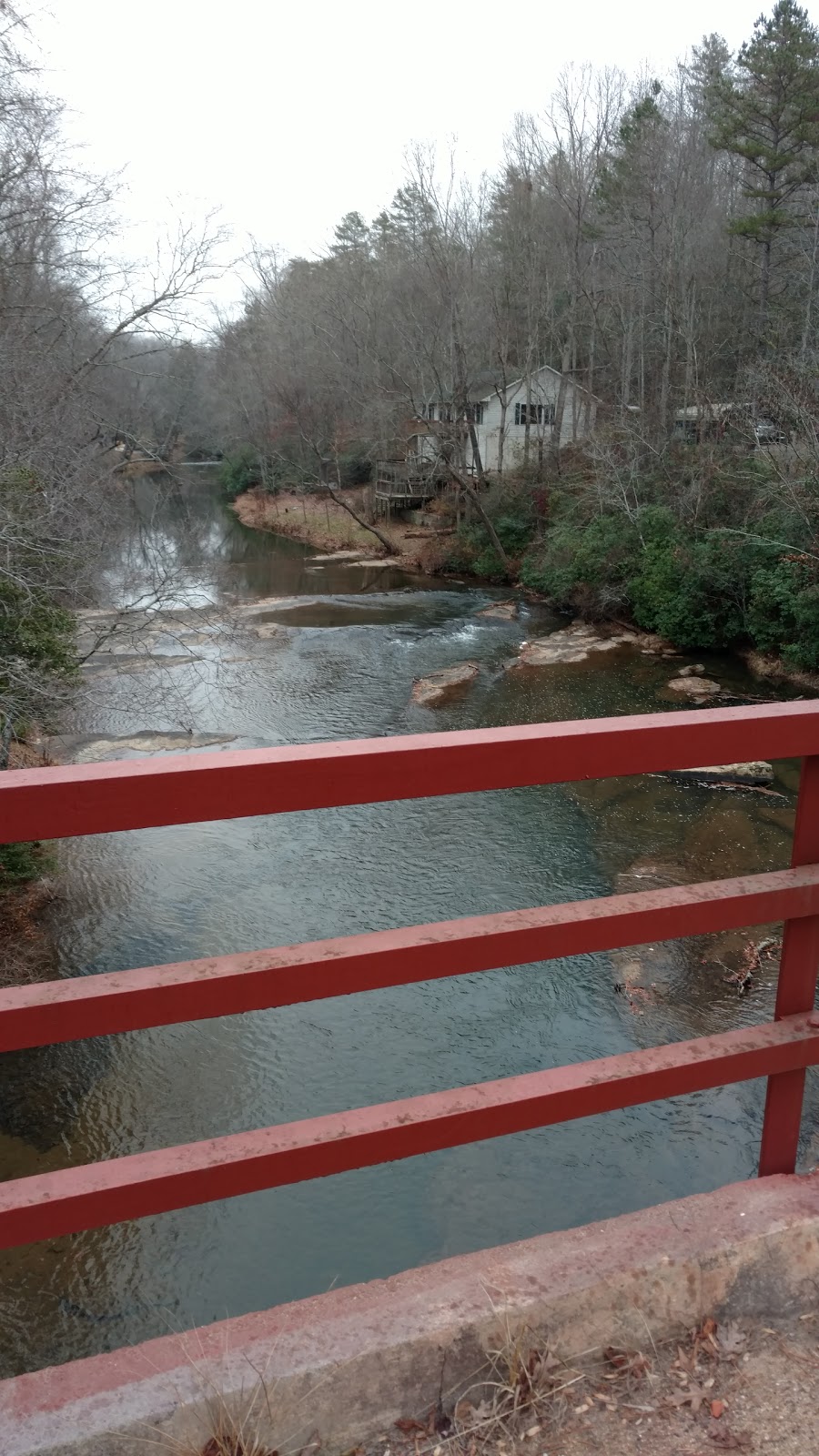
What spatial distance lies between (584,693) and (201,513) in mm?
29496

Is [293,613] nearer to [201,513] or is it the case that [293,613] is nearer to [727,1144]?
[727,1144]

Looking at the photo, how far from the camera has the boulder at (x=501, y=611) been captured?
2166 centimetres

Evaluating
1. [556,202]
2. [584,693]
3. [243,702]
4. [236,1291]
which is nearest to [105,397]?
[243,702]

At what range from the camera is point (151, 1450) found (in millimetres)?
1486

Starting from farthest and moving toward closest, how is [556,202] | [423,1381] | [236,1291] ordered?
[556,202]
[236,1291]
[423,1381]

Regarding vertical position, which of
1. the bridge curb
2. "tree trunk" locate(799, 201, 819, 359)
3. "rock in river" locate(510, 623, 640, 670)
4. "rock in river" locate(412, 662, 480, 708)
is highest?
"tree trunk" locate(799, 201, 819, 359)

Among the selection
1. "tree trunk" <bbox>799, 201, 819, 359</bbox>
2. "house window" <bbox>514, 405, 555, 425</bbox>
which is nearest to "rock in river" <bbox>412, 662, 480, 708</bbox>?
"tree trunk" <bbox>799, 201, 819, 359</bbox>

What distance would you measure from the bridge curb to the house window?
2872cm

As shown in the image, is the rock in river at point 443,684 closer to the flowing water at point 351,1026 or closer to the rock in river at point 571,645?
the flowing water at point 351,1026

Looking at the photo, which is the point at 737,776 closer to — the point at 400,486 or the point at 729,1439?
the point at 729,1439

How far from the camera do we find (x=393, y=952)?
1.64 m

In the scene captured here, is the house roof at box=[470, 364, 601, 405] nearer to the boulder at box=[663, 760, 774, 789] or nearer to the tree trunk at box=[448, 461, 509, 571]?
the tree trunk at box=[448, 461, 509, 571]

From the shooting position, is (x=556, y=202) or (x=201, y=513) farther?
(x=201, y=513)

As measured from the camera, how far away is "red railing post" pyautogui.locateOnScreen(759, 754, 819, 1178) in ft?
6.08
